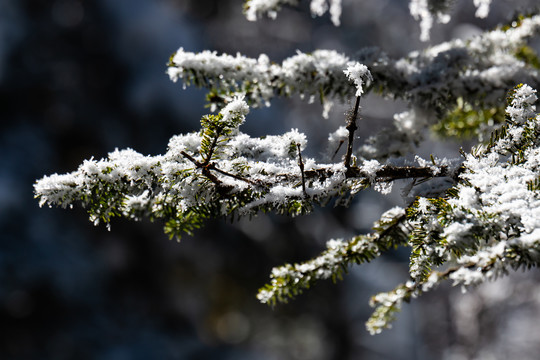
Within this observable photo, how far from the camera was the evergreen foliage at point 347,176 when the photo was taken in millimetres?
660

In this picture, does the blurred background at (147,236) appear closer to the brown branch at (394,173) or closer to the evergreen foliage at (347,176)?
the evergreen foliage at (347,176)

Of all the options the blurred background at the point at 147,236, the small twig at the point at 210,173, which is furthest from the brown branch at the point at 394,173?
the blurred background at the point at 147,236

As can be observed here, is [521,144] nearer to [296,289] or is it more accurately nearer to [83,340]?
[296,289]

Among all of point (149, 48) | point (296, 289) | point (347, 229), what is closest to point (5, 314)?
point (149, 48)

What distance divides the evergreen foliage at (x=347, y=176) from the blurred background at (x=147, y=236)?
18.2 ft

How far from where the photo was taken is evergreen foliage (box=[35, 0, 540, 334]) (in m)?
0.66

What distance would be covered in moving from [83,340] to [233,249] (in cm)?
297

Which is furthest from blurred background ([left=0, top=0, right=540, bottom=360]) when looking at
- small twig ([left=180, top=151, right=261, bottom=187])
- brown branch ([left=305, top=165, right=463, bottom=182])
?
small twig ([left=180, top=151, right=261, bottom=187])

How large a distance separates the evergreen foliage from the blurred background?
556 cm

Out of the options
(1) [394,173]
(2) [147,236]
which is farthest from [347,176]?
(2) [147,236]

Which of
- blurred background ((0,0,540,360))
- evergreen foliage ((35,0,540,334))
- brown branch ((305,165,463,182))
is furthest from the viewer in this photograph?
blurred background ((0,0,540,360))

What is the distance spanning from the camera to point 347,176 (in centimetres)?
80

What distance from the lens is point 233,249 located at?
8.11 m

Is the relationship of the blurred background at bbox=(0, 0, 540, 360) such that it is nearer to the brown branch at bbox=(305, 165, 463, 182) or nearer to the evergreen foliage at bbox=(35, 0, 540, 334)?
the evergreen foliage at bbox=(35, 0, 540, 334)
